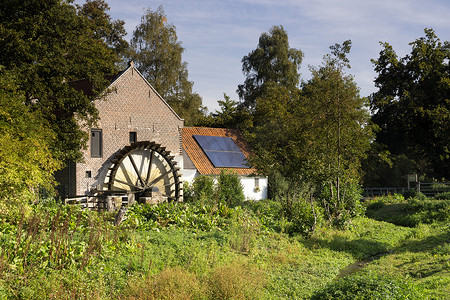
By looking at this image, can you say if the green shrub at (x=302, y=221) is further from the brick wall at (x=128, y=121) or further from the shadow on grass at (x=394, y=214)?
the brick wall at (x=128, y=121)

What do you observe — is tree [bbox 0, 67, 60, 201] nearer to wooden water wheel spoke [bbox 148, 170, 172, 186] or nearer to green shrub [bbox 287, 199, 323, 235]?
green shrub [bbox 287, 199, 323, 235]

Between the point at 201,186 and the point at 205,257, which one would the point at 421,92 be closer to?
the point at 201,186

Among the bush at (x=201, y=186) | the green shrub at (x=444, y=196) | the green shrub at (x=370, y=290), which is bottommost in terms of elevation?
the green shrub at (x=370, y=290)

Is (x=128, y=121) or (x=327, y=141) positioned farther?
(x=128, y=121)

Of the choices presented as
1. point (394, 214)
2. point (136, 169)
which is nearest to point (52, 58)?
point (136, 169)

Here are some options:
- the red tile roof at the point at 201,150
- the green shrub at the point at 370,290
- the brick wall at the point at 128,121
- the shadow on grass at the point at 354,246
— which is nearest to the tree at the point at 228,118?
the red tile roof at the point at 201,150

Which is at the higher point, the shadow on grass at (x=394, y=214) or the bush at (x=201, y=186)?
the bush at (x=201, y=186)

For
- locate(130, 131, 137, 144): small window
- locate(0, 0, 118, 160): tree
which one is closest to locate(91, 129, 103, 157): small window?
locate(130, 131, 137, 144): small window

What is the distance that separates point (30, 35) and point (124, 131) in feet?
26.8

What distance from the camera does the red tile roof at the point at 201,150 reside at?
97.0 feet

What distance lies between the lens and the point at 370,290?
775 centimetres

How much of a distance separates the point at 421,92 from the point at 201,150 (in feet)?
49.4

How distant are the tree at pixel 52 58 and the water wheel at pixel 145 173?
4.06 metres

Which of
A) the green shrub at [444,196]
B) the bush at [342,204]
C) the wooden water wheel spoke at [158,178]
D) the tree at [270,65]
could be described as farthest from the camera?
the tree at [270,65]
